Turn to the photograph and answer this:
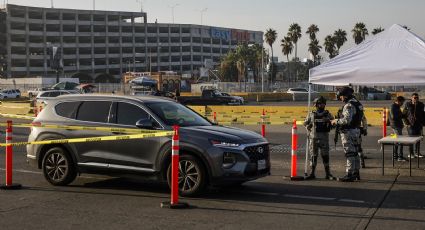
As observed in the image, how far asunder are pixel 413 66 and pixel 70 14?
402 feet

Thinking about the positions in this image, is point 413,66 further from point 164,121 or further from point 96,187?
point 96,187

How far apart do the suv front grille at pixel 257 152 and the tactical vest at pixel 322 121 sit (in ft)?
5.54

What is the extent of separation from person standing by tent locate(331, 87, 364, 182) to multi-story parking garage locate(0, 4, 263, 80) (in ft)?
353

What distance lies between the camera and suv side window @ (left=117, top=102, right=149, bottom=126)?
9617mm

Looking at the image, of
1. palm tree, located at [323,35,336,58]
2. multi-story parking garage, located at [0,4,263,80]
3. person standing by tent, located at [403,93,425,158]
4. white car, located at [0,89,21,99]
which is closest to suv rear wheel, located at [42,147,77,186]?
person standing by tent, located at [403,93,425,158]

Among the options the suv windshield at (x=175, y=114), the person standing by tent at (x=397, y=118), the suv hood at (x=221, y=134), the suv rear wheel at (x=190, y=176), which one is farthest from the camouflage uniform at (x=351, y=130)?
the person standing by tent at (x=397, y=118)

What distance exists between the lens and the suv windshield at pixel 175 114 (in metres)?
9.55

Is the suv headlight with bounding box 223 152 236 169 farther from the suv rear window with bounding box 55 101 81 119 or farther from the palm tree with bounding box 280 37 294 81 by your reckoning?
the palm tree with bounding box 280 37 294 81

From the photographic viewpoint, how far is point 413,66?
11688 millimetres

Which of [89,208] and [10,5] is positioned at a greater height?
[10,5]

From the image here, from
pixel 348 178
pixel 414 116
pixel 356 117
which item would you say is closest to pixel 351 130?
pixel 356 117

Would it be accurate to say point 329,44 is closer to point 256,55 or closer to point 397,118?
point 256,55

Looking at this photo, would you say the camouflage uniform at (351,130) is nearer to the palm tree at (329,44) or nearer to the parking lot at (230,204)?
the parking lot at (230,204)

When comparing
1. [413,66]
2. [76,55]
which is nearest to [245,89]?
[76,55]
